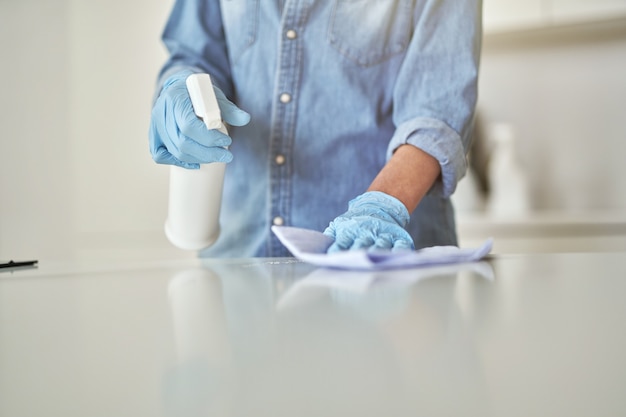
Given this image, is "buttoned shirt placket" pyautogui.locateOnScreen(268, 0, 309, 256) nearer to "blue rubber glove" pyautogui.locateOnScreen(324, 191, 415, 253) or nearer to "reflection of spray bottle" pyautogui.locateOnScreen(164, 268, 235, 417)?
"blue rubber glove" pyautogui.locateOnScreen(324, 191, 415, 253)

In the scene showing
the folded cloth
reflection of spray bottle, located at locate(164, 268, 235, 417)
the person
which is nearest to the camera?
reflection of spray bottle, located at locate(164, 268, 235, 417)

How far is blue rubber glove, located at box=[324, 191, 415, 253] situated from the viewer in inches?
21.5

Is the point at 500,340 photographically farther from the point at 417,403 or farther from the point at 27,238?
the point at 27,238

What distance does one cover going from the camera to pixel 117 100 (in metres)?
2.43

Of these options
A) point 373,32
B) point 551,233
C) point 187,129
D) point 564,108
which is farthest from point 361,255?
point 564,108

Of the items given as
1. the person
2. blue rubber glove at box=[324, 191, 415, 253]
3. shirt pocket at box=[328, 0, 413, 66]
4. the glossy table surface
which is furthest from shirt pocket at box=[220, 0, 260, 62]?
the glossy table surface

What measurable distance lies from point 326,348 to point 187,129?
1.61ft

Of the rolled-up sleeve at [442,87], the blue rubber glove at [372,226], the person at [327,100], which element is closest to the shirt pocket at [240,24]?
the person at [327,100]

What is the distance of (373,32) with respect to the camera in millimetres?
909

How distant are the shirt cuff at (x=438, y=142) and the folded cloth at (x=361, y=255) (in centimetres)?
21

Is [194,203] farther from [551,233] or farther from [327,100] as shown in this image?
[551,233]

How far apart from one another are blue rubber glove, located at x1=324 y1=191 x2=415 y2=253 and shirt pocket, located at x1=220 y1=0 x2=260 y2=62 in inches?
16.8

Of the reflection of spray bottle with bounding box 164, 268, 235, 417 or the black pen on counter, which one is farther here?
the black pen on counter

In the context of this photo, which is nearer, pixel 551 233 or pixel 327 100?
pixel 327 100
